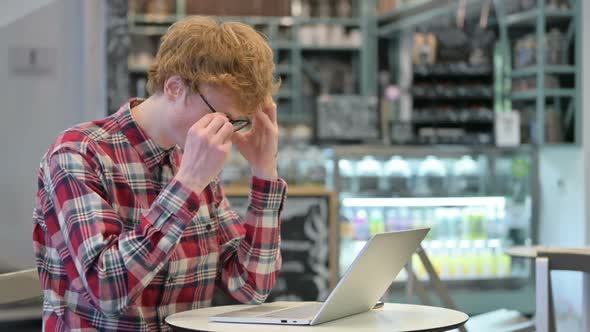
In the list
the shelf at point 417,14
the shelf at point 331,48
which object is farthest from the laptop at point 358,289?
the shelf at point 331,48

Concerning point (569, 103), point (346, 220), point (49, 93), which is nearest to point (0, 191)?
point (49, 93)

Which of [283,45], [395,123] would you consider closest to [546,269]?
[395,123]

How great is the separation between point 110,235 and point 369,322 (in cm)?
58

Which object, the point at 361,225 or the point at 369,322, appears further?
the point at 361,225

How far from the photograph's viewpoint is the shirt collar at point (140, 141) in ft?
6.96

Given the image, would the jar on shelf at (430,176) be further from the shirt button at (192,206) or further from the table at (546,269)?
the shirt button at (192,206)

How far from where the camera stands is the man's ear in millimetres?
2014

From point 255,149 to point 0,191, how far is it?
199cm

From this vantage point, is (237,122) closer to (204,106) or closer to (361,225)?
(204,106)

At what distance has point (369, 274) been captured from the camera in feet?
6.43

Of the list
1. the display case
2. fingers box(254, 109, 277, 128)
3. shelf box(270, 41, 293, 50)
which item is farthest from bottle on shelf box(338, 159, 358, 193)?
fingers box(254, 109, 277, 128)

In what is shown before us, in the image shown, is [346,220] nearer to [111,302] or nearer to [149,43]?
[149,43]

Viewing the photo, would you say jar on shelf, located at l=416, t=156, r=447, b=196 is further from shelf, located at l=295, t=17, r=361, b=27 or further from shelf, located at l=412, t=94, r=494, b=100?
shelf, located at l=295, t=17, r=361, b=27

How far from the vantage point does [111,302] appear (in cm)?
186
